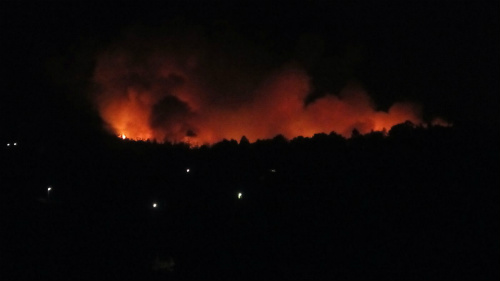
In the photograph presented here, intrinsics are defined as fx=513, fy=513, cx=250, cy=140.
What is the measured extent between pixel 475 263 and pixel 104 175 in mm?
11831

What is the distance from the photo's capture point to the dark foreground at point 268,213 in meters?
12.1

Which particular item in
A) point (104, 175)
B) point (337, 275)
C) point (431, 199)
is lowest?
point (337, 275)

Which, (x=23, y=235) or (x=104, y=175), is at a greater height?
(x=104, y=175)

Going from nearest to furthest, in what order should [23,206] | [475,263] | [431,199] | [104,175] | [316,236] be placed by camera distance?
[475,263]
[316,236]
[431,199]
[23,206]
[104,175]

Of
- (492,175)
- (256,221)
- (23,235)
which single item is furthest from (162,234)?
(492,175)

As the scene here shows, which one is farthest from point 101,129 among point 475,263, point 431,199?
point 475,263

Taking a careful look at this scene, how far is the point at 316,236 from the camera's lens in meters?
13.3

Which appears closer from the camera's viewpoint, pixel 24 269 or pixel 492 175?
pixel 24 269

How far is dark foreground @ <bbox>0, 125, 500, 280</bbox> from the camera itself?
12.1 meters

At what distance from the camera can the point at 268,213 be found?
46.6ft

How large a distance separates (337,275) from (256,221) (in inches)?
119

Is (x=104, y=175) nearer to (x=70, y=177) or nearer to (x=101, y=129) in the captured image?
(x=70, y=177)

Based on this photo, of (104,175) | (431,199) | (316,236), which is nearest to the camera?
(316,236)

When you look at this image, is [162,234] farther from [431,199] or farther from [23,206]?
[431,199]
